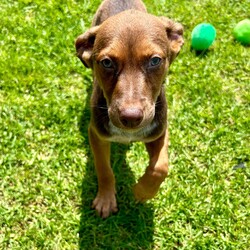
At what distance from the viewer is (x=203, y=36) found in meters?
6.62

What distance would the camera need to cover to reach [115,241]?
5141 mm

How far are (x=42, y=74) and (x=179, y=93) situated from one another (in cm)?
173

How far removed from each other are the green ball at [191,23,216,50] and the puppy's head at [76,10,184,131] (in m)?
2.19

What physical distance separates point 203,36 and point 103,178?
2521 mm

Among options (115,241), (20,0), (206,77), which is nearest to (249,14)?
(206,77)

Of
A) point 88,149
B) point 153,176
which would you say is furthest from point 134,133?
point 88,149

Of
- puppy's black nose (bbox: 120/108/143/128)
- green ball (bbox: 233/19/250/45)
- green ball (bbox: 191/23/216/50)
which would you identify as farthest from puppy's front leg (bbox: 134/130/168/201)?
green ball (bbox: 233/19/250/45)

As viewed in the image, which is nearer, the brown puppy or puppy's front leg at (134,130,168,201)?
the brown puppy

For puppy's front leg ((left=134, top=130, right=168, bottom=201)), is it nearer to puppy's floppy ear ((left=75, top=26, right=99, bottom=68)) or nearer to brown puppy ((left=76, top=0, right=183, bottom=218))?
brown puppy ((left=76, top=0, right=183, bottom=218))

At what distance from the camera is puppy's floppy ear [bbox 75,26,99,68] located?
4703 millimetres

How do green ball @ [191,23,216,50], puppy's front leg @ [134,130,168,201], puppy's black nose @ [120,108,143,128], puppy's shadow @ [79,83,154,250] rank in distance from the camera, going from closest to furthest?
puppy's black nose @ [120,108,143,128] < puppy's front leg @ [134,130,168,201] < puppy's shadow @ [79,83,154,250] < green ball @ [191,23,216,50]

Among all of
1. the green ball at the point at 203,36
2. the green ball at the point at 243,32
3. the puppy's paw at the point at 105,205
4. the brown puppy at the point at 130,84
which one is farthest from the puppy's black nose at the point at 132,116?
the green ball at the point at 243,32

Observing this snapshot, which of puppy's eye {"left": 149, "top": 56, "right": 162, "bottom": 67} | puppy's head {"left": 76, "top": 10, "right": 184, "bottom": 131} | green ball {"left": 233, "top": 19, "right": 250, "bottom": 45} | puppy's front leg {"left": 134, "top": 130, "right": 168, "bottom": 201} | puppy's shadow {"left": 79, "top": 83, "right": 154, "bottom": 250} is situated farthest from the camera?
green ball {"left": 233, "top": 19, "right": 250, "bottom": 45}

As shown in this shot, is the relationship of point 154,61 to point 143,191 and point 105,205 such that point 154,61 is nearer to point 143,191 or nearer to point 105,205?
point 143,191
